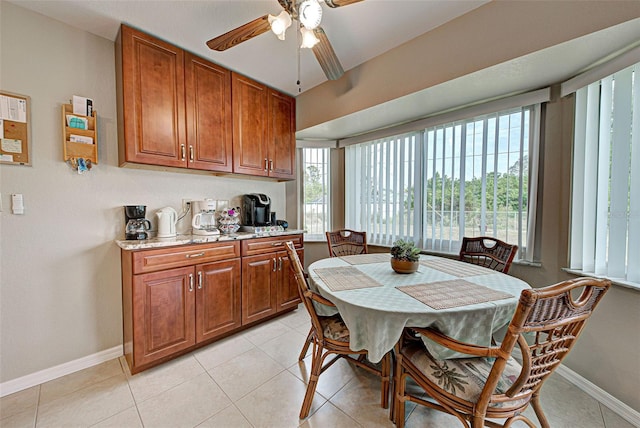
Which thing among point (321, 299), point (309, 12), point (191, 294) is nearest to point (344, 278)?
point (321, 299)

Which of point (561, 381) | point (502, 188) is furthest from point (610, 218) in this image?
point (561, 381)

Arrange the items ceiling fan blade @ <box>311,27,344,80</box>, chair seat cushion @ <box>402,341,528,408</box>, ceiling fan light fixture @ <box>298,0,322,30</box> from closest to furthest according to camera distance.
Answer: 1. chair seat cushion @ <box>402,341,528,408</box>
2. ceiling fan light fixture @ <box>298,0,322,30</box>
3. ceiling fan blade @ <box>311,27,344,80</box>

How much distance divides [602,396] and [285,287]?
97.6 inches

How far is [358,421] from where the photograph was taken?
1372mm

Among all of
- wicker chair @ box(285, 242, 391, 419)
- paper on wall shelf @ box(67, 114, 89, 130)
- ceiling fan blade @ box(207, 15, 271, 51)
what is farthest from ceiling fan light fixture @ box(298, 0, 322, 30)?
paper on wall shelf @ box(67, 114, 89, 130)

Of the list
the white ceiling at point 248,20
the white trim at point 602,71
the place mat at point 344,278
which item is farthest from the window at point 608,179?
the place mat at point 344,278

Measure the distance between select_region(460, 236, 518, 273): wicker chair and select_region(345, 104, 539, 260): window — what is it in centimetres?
28

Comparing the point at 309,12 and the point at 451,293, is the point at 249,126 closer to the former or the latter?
the point at 309,12

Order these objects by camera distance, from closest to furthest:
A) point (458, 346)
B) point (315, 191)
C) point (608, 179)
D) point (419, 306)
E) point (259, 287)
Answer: point (458, 346)
point (419, 306)
point (608, 179)
point (259, 287)
point (315, 191)

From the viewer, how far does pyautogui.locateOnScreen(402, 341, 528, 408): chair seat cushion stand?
39.8 inches

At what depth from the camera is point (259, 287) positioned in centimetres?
245

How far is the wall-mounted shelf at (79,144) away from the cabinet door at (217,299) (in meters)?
1.16

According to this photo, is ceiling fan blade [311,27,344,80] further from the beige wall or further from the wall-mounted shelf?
the wall-mounted shelf

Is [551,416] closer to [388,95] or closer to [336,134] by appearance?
[388,95]
